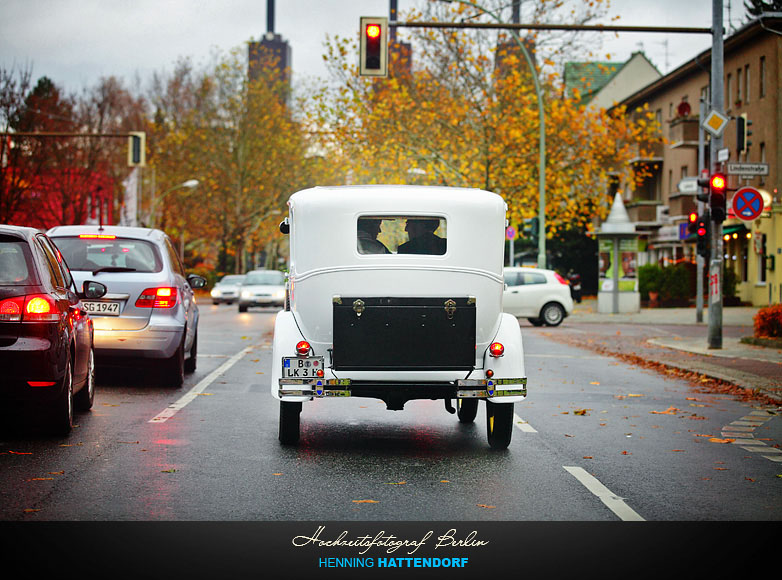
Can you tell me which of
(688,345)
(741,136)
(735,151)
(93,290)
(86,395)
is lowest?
(688,345)

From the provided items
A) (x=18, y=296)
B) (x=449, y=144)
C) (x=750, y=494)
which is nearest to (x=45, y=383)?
(x=18, y=296)

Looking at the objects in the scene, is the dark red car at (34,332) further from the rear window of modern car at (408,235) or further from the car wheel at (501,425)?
the car wheel at (501,425)

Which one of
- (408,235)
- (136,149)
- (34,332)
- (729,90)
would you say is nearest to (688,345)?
(408,235)

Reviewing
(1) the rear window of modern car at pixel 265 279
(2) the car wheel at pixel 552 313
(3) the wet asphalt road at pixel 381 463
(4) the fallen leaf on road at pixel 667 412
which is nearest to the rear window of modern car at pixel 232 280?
(1) the rear window of modern car at pixel 265 279

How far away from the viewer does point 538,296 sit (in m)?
31.6

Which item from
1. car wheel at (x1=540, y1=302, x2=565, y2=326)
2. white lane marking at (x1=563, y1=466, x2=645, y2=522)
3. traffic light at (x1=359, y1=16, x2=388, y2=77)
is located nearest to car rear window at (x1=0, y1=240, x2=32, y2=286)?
white lane marking at (x1=563, y1=466, x2=645, y2=522)

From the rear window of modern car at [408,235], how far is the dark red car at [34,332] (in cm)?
246

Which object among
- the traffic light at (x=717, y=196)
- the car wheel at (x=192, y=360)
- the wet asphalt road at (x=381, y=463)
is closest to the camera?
the wet asphalt road at (x=381, y=463)

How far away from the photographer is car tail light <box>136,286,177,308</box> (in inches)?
515

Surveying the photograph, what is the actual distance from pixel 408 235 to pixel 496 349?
3.76 feet

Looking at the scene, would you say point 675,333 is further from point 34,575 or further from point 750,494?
point 34,575

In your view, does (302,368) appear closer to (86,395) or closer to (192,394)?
(86,395)

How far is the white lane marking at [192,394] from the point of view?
10.7m

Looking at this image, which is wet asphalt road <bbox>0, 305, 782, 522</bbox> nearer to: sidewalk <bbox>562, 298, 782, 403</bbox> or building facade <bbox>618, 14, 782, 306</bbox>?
sidewalk <bbox>562, 298, 782, 403</bbox>
